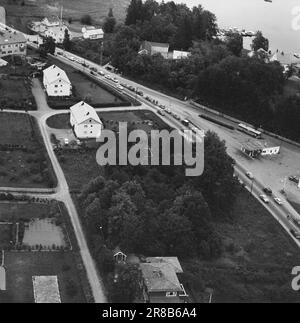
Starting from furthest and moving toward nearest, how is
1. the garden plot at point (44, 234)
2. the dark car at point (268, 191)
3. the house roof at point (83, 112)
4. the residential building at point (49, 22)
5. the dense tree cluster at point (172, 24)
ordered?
the residential building at point (49, 22) < the dense tree cluster at point (172, 24) < the house roof at point (83, 112) < the dark car at point (268, 191) < the garden plot at point (44, 234)

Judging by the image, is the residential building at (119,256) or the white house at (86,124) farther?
the white house at (86,124)

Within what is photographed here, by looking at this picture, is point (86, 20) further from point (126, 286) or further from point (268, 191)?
point (126, 286)

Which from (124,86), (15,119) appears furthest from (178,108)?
(15,119)

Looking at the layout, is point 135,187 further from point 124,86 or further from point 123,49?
point 123,49

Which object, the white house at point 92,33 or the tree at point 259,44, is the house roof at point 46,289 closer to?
the white house at point 92,33

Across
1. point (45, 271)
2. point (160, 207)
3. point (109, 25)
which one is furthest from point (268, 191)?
point (109, 25)

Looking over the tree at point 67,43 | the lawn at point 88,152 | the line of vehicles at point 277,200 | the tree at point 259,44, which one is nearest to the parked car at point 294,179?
the line of vehicles at point 277,200

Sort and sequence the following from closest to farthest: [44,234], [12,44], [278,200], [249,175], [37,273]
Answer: [37,273] → [44,234] → [278,200] → [249,175] → [12,44]
